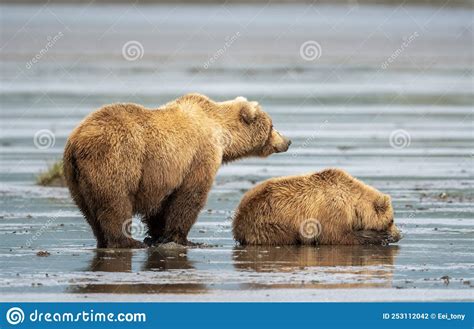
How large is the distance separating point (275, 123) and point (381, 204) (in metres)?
12.1

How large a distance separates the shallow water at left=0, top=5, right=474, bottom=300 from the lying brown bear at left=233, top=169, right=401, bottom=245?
190 millimetres

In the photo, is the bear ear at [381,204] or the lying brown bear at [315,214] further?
the bear ear at [381,204]

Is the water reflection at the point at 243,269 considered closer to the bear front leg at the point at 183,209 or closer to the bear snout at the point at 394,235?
the bear snout at the point at 394,235

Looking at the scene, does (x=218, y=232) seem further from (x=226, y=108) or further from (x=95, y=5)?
(x=95, y=5)

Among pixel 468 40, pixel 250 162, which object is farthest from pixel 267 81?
pixel 468 40

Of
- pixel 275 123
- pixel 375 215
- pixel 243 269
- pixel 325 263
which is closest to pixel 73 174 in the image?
pixel 243 269

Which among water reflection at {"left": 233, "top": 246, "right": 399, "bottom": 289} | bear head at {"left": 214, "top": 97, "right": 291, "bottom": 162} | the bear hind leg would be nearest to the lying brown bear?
water reflection at {"left": 233, "top": 246, "right": 399, "bottom": 289}

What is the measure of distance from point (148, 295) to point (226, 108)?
3871 mm

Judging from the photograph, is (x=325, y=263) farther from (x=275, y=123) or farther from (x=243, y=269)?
(x=275, y=123)

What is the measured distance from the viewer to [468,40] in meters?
52.2

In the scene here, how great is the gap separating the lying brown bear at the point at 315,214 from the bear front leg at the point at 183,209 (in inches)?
16.9

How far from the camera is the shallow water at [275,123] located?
12672 millimetres

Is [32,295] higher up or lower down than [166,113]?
lower down

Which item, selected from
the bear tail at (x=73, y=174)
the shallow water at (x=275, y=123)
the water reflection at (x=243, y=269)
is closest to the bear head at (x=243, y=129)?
the shallow water at (x=275, y=123)
